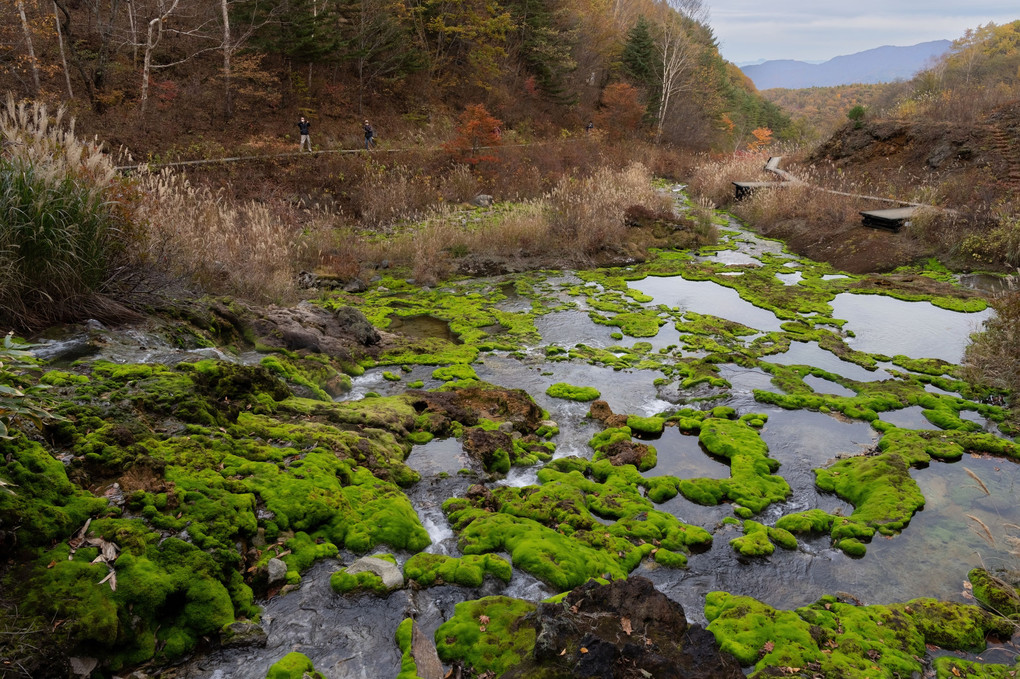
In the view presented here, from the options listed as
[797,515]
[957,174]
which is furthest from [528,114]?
[797,515]

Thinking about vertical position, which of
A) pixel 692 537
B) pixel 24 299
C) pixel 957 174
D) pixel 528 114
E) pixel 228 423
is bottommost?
pixel 692 537

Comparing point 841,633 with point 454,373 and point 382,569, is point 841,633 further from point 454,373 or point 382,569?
point 454,373

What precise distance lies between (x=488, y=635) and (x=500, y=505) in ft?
5.25

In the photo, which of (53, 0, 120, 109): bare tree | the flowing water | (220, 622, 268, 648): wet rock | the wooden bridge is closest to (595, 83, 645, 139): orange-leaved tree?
the wooden bridge

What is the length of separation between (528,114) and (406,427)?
96.2 feet

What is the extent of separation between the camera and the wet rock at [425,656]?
310 cm

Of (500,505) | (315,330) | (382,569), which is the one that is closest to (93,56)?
(315,330)

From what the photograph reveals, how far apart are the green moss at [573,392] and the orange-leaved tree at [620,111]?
29745 millimetres

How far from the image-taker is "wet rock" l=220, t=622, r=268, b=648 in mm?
3119

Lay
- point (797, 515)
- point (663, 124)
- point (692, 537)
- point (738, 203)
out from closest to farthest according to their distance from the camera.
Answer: point (692, 537), point (797, 515), point (738, 203), point (663, 124)

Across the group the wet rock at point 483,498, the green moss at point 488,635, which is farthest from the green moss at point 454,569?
the wet rock at point 483,498

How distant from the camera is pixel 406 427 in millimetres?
6070

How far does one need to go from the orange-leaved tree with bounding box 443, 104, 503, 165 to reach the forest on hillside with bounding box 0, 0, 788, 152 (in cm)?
418

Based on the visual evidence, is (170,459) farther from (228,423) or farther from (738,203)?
(738,203)
